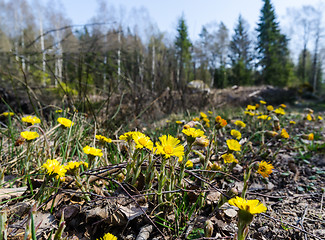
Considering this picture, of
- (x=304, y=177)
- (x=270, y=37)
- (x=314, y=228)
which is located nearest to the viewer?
(x=314, y=228)

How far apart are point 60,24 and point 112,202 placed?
20134mm

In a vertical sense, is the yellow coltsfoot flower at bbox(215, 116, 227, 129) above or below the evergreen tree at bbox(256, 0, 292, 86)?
below

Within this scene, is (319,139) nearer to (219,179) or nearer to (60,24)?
(219,179)

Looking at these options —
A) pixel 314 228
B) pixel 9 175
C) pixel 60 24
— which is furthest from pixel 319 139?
pixel 60 24

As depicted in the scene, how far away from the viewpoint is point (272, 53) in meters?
14.8

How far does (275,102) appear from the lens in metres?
9.91

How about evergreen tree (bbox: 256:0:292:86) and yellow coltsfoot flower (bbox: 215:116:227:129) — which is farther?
evergreen tree (bbox: 256:0:292:86)

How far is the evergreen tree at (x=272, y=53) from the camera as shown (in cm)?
1452

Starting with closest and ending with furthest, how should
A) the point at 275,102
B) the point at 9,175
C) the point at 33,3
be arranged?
the point at 9,175 < the point at 275,102 < the point at 33,3

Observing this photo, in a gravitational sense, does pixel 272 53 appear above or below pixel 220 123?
above

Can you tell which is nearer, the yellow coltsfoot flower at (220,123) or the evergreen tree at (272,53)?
the yellow coltsfoot flower at (220,123)

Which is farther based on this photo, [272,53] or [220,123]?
[272,53]

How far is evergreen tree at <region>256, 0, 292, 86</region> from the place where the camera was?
47.6 ft

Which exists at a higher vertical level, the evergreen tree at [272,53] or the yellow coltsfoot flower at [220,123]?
the evergreen tree at [272,53]
